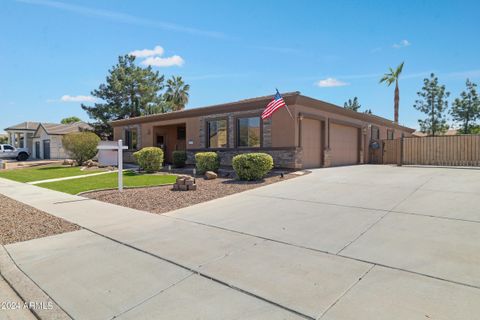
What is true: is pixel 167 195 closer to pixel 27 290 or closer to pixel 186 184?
pixel 186 184

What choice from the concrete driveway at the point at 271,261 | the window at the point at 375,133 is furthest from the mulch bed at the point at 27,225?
the window at the point at 375,133

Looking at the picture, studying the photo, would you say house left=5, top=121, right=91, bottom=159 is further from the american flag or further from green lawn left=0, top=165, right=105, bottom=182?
the american flag

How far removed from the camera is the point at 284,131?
14.4m

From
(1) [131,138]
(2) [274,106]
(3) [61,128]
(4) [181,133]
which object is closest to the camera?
(2) [274,106]

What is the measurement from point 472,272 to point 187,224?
15.4ft

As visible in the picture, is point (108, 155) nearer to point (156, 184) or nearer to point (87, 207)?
point (156, 184)

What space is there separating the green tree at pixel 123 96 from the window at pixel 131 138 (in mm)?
10041

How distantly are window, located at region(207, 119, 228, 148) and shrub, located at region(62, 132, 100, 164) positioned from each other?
35.0 ft

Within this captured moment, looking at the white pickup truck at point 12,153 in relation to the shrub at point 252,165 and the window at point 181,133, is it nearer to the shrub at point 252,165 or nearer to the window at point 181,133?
the window at point 181,133

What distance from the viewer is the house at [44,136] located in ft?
116

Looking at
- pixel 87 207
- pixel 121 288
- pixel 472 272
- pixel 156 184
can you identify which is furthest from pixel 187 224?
pixel 156 184

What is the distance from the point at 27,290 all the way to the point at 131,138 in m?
22.7

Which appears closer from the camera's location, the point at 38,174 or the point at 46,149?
the point at 38,174

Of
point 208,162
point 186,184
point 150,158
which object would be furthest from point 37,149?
point 186,184
